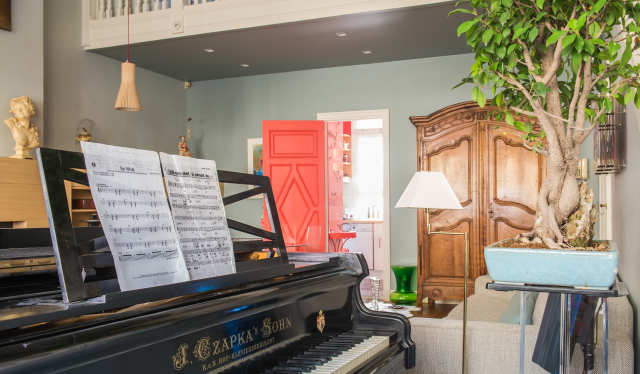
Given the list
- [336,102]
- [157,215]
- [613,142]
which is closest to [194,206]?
[157,215]

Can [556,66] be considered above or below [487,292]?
above

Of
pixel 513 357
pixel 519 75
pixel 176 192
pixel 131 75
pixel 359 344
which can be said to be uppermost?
pixel 131 75

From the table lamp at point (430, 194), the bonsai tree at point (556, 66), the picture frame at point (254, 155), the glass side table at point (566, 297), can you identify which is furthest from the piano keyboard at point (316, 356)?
the picture frame at point (254, 155)

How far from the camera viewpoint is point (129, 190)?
1.32m

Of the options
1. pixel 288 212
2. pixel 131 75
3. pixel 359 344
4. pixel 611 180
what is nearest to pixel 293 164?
pixel 288 212

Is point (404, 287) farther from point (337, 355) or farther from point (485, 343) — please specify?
point (337, 355)

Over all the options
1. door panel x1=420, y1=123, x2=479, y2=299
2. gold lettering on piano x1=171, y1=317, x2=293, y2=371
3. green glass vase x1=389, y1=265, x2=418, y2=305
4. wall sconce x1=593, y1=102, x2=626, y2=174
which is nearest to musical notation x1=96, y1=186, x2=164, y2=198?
gold lettering on piano x1=171, y1=317, x2=293, y2=371

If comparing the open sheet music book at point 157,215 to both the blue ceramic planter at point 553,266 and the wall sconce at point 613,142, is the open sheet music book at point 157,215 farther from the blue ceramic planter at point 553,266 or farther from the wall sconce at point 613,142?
the wall sconce at point 613,142

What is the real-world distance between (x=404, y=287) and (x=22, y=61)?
5.09 meters

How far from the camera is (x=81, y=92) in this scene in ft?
21.4

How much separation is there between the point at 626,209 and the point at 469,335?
1.26 meters

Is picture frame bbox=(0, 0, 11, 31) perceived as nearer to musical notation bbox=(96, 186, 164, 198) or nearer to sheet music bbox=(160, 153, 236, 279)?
sheet music bbox=(160, 153, 236, 279)

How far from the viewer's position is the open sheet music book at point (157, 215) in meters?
1.26

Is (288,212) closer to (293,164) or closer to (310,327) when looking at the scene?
(293,164)
